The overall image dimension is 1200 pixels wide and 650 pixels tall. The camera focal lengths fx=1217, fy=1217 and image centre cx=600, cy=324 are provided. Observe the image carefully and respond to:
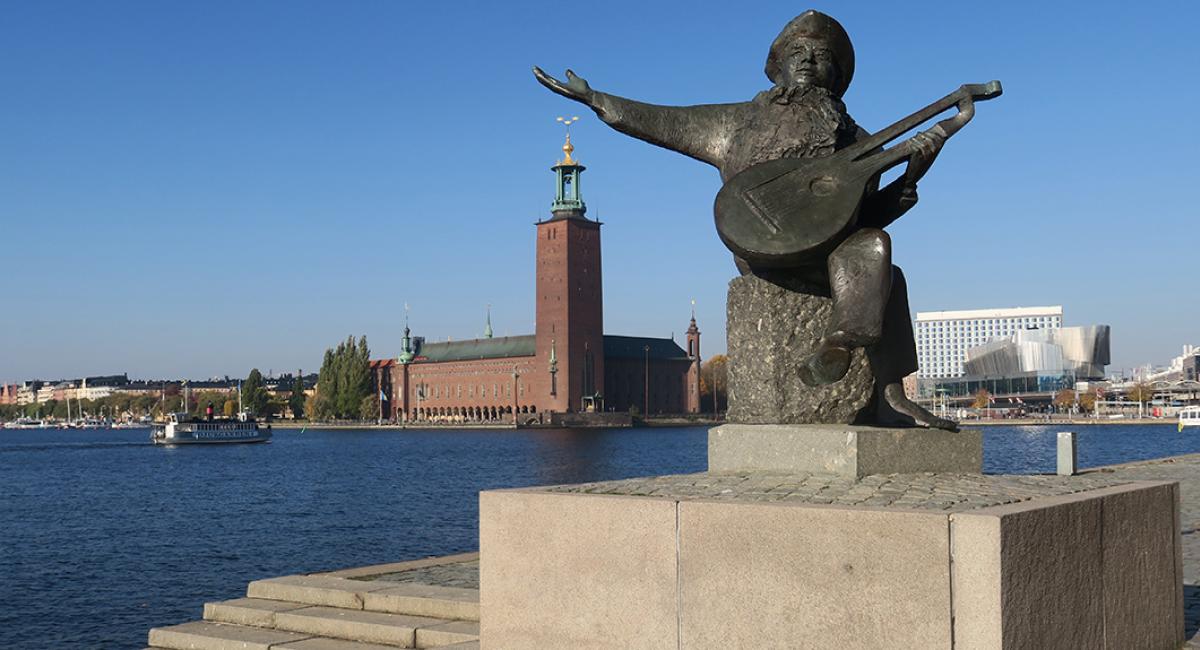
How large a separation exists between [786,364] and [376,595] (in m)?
3.18

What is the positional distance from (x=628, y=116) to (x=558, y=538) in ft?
8.48

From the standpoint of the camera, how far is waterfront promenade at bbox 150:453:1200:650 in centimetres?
680

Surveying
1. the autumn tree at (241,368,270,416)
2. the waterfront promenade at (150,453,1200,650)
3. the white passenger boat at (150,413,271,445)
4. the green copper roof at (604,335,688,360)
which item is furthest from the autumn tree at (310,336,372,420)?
the waterfront promenade at (150,453,1200,650)

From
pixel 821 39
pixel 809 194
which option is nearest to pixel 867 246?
pixel 809 194

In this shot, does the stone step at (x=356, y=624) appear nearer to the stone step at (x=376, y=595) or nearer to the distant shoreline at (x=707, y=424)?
the stone step at (x=376, y=595)

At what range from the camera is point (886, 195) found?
6055mm

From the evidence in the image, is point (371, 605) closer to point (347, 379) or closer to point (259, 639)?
point (259, 639)

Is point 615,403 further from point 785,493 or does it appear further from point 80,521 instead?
point 785,493

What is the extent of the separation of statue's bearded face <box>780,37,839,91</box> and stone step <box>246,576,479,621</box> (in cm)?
354

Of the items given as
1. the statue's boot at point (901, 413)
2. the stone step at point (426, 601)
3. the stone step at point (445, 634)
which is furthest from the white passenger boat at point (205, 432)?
the statue's boot at point (901, 413)

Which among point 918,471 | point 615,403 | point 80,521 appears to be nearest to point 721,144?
point 918,471

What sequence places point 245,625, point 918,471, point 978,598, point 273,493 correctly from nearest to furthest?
point 978,598 < point 918,471 < point 245,625 < point 273,493

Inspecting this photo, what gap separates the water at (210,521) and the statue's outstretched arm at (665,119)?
11.1 meters

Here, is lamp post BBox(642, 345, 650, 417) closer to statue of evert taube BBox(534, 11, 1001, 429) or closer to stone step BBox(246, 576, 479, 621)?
stone step BBox(246, 576, 479, 621)
